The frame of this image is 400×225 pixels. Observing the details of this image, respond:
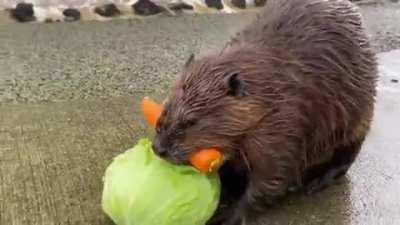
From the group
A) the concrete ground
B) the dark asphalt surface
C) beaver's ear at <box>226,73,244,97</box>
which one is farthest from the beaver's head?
the dark asphalt surface

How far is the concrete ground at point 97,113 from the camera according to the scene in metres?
1.57

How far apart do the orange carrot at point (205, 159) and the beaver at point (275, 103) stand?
0.04 feet

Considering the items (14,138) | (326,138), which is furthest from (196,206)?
(14,138)

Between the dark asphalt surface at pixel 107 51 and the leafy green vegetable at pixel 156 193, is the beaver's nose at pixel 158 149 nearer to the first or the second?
the leafy green vegetable at pixel 156 193

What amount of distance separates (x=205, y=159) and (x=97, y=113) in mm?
695

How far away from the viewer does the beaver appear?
138 cm

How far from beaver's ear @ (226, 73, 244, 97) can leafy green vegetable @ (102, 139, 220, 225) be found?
0.54 feet

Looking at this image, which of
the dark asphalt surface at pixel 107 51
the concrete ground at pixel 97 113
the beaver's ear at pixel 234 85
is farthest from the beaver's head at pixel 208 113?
the dark asphalt surface at pixel 107 51

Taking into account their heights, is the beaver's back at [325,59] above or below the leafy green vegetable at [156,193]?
above

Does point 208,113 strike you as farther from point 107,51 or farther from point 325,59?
point 107,51

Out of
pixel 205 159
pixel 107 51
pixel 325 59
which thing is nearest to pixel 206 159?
pixel 205 159

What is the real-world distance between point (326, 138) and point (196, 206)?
334 mm

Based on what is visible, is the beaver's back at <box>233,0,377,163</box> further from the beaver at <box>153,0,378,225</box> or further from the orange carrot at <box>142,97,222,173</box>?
the orange carrot at <box>142,97,222,173</box>

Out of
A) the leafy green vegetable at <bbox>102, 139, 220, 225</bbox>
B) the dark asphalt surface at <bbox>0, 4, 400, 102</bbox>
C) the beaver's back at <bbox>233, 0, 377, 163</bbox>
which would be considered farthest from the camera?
the dark asphalt surface at <bbox>0, 4, 400, 102</bbox>
